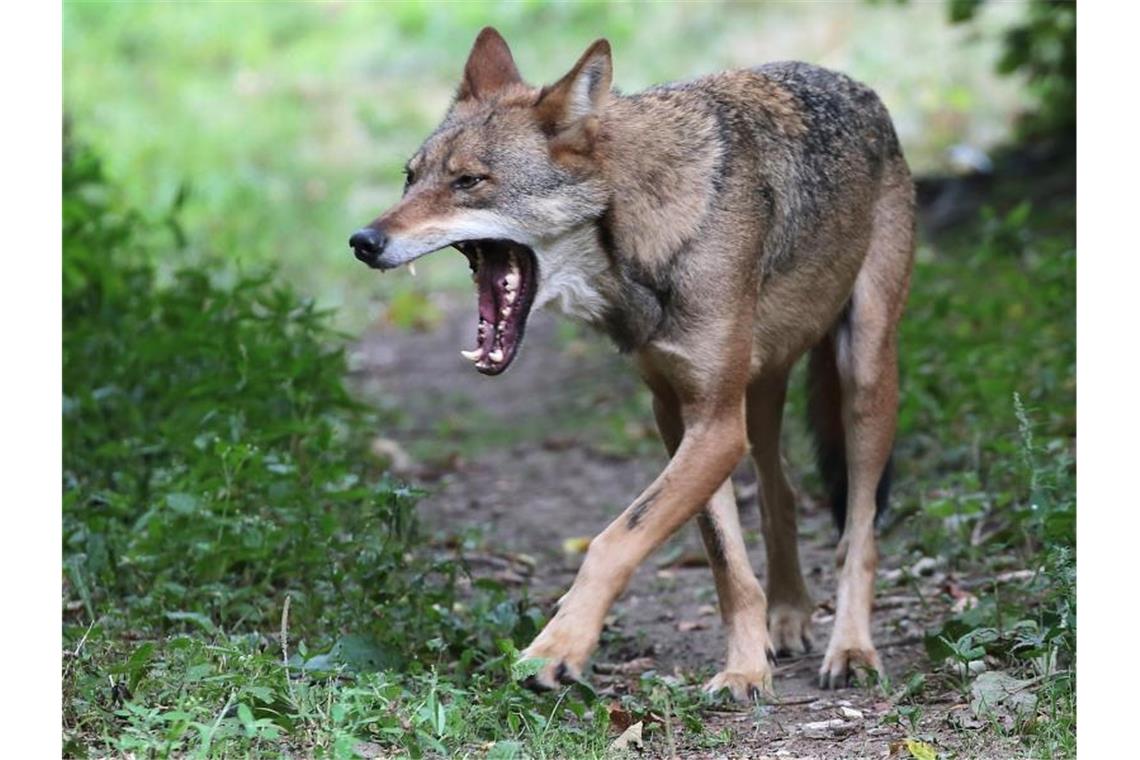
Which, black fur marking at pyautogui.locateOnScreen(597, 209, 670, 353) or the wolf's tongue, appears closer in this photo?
the wolf's tongue

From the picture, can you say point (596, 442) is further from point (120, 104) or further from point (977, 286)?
point (120, 104)

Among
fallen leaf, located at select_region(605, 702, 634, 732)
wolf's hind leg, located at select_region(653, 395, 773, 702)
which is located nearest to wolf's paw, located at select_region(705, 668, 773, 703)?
wolf's hind leg, located at select_region(653, 395, 773, 702)

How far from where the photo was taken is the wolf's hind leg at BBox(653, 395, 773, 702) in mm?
5703

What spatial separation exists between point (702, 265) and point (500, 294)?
0.68m

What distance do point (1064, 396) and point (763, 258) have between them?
280 centimetres

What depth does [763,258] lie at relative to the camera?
19.2 feet

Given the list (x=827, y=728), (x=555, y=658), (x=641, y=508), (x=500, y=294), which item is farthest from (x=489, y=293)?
(x=827, y=728)

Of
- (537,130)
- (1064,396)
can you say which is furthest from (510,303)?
(1064,396)

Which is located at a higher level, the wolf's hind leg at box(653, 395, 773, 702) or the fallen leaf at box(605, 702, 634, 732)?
the wolf's hind leg at box(653, 395, 773, 702)

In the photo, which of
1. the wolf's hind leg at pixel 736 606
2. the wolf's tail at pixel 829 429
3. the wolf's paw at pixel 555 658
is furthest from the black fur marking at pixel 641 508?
the wolf's tail at pixel 829 429

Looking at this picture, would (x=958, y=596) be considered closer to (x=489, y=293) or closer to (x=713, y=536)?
(x=713, y=536)

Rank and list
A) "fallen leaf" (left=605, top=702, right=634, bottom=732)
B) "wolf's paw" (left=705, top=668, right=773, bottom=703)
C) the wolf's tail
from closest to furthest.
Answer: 1. "fallen leaf" (left=605, top=702, right=634, bottom=732)
2. "wolf's paw" (left=705, top=668, right=773, bottom=703)
3. the wolf's tail

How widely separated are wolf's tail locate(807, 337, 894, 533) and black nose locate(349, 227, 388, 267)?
7.51 ft

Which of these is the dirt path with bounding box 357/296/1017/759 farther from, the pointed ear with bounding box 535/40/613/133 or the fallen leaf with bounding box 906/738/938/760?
the pointed ear with bounding box 535/40/613/133
